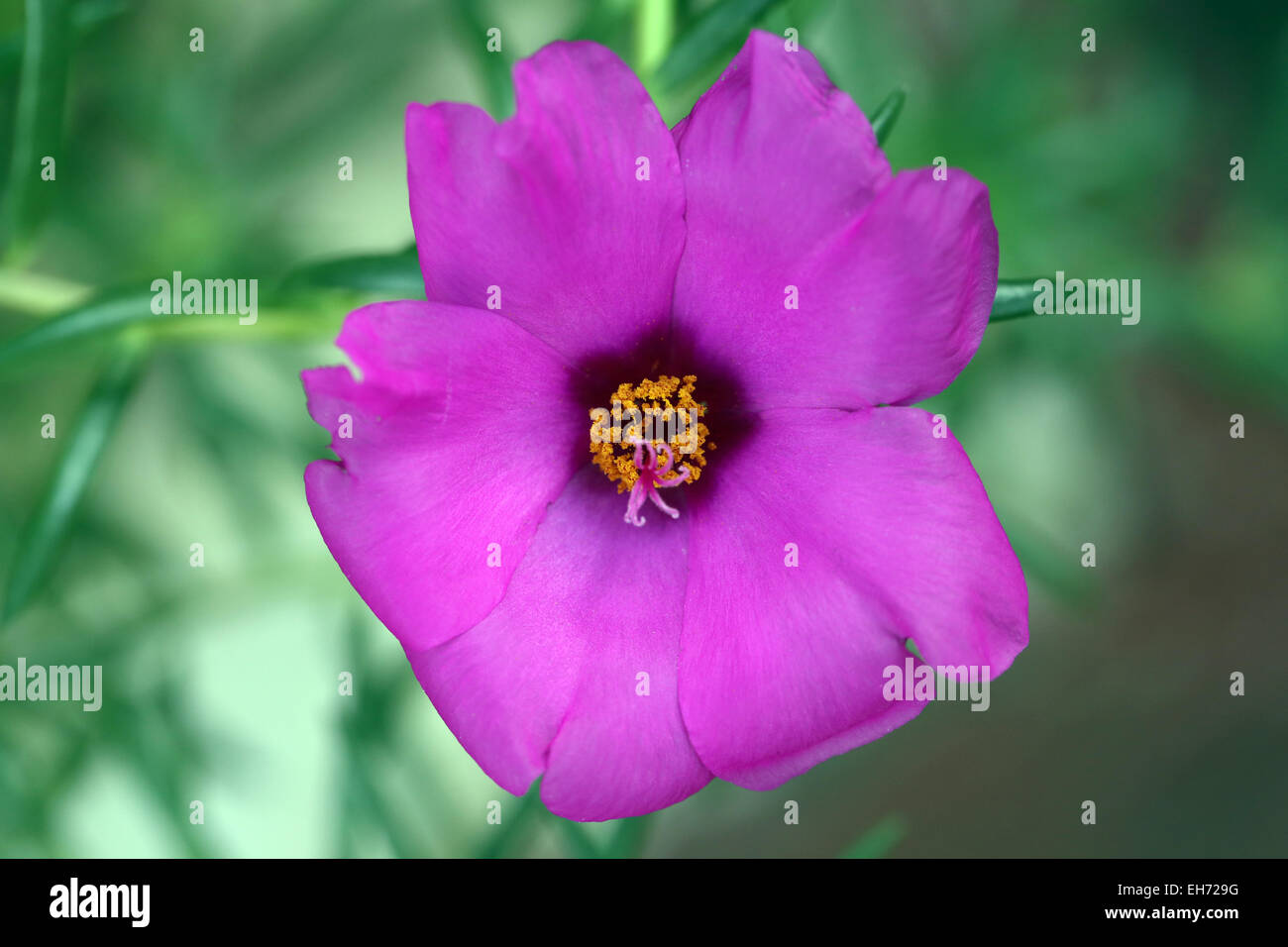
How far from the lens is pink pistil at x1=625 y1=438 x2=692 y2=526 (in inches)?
31.1

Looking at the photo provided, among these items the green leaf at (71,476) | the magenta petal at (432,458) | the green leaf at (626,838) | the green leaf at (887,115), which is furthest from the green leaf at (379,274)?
the green leaf at (626,838)

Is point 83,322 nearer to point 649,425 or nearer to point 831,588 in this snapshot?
point 649,425

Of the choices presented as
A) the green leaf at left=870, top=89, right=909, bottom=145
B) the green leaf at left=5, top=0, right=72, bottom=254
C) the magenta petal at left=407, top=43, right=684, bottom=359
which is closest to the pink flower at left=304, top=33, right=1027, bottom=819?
the magenta petal at left=407, top=43, right=684, bottom=359

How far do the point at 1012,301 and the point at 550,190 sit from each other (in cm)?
36

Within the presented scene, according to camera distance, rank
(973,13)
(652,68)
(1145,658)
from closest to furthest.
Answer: (652,68), (973,13), (1145,658)

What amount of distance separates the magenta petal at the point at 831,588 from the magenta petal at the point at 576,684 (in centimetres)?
3

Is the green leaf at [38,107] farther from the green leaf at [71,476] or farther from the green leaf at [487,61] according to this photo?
the green leaf at [487,61]

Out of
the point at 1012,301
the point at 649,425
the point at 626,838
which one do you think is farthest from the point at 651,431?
the point at 626,838

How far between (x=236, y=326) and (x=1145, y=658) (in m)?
1.76

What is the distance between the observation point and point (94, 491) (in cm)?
171

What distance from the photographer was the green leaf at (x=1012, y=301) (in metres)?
0.80

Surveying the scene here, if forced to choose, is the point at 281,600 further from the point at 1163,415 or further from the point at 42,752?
the point at 1163,415

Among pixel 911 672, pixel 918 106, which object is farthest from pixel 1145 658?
pixel 911 672

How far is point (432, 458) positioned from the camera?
74cm
